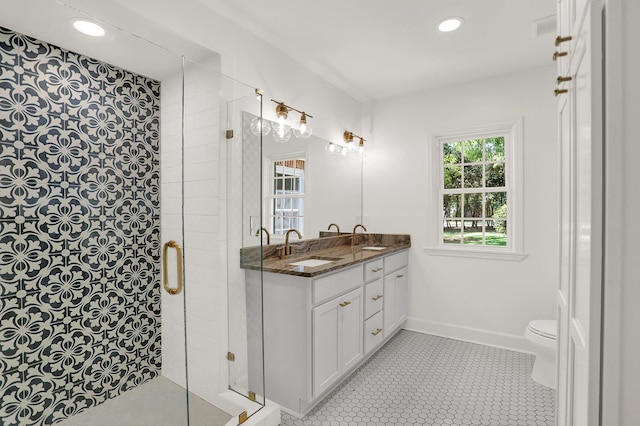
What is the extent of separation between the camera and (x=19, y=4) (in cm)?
148

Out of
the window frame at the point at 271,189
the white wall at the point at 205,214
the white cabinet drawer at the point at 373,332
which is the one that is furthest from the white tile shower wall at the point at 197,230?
the white cabinet drawer at the point at 373,332

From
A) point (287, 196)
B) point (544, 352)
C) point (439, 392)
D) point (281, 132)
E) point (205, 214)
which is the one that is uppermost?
point (281, 132)

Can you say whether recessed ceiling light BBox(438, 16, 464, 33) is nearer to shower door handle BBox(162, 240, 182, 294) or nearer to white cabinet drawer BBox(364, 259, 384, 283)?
white cabinet drawer BBox(364, 259, 384, 283)

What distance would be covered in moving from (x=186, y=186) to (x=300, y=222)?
3.92ft

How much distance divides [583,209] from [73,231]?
6.62ft

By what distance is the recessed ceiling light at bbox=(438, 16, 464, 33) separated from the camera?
231 centimetres

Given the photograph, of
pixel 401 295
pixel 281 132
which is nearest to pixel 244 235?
pixel 281 132

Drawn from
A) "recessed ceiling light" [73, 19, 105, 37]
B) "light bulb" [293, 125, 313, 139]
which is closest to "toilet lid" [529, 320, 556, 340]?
"light bulb" [293, 125, 313, 139]

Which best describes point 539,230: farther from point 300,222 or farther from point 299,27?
point 299,27

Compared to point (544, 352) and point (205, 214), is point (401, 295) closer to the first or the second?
point (544, 352)

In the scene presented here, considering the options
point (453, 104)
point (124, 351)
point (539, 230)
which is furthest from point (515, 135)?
point (124, 351)

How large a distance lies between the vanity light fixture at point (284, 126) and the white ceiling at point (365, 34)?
1.56ft

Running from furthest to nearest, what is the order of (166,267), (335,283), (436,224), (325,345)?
(436,224) < (335,283) < (325,345) < (166,267)

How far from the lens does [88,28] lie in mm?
1636
